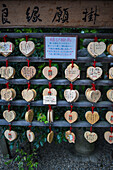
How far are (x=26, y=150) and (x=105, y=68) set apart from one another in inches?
90.1

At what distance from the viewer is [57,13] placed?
1856mm

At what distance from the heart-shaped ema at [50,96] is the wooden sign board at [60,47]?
0.47m

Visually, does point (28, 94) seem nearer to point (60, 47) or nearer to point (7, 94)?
point (7, 94)

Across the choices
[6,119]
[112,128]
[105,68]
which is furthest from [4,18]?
[112,128]

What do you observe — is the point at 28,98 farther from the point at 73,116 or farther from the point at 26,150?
the point at 26,150

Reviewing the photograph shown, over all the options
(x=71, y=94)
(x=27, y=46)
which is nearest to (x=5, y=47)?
(x=27, y=46)

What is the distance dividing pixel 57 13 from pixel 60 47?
0.41 meters

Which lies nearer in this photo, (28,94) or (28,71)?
(28,71)

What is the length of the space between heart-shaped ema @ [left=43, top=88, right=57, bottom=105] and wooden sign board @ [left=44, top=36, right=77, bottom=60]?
471 millimetres

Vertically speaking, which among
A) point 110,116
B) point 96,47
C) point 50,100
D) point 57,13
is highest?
point 57,13

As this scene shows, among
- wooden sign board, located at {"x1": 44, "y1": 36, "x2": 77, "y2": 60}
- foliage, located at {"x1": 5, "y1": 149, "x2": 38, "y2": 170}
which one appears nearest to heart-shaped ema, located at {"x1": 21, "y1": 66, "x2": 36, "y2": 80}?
wooden sign board, located at {"x1": 44, "y1": 36, "x2": 77, "y2": 60}

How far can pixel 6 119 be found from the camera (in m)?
2.38

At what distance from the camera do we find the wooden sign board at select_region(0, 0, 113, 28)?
1.83 m

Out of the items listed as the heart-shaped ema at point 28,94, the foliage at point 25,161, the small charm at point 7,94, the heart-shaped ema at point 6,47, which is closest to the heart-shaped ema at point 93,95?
the heart-shaped ema at point 28,94
